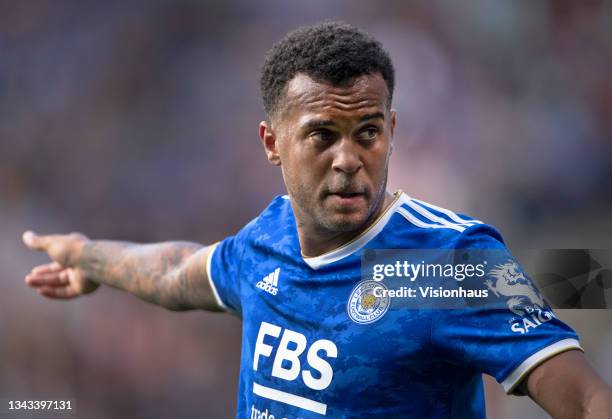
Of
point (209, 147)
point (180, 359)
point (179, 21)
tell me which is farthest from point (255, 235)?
point (179, 21)

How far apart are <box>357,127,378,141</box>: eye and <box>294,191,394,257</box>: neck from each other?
0.82 ft

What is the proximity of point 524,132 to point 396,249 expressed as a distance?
455 centimetres

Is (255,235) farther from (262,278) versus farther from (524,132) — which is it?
(524,132)

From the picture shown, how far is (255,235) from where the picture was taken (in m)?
3.31

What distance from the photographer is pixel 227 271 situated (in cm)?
342

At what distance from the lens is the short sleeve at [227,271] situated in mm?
3368

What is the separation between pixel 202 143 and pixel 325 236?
4.95m

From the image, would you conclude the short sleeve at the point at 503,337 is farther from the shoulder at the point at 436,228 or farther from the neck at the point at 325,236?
the neck at the point at 325,236

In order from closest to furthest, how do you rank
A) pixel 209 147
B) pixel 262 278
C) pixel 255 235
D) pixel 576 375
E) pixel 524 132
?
pixel 576 375 → pixel 262 278 → pixel 255 235 → pixel 524 132 → pixel 209 147

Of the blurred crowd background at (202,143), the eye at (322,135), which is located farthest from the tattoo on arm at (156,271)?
the blurred crowd background at (202,143)

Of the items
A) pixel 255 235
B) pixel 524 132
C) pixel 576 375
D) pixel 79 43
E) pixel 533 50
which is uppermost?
pixel 79 43

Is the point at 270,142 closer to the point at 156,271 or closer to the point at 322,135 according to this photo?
the point at 322,135

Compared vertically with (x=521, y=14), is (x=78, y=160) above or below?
below

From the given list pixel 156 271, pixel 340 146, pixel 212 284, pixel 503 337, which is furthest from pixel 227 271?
pixel 503 337
